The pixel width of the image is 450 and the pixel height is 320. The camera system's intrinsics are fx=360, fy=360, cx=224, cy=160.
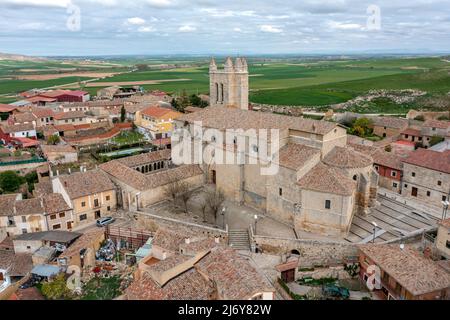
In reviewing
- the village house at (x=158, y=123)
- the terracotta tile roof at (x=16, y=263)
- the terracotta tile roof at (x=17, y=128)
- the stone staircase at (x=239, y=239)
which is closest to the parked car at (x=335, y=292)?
the stone staircase at (x=239, y=239)

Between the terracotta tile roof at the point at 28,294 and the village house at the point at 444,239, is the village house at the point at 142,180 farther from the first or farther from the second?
the village house at the point at 444,239

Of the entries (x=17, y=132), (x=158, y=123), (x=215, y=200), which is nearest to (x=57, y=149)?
(x=17, y=132)

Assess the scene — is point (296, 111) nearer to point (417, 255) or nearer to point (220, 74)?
point (220, 74)

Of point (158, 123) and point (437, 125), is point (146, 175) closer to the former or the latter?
point (158, 123)

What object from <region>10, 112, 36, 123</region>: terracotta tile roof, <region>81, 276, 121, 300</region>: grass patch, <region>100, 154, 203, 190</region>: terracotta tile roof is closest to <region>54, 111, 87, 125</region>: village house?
<region>10, 112, 36, 123</region>: terracotta tile roof

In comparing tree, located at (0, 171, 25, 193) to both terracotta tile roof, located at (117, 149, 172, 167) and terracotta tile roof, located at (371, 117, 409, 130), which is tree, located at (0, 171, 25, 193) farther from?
terracotta tile roof, located at (371, 117, 409, 130)
